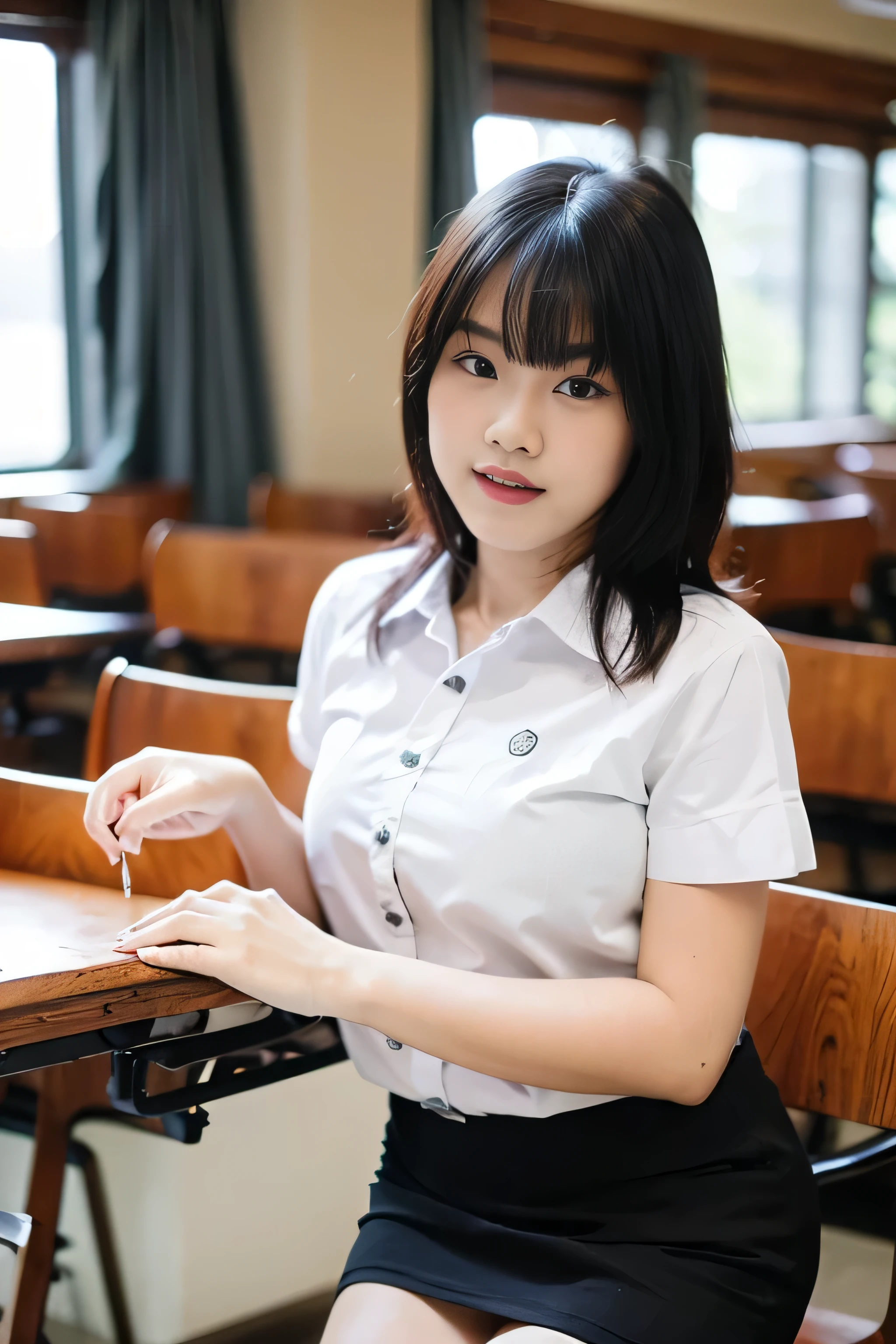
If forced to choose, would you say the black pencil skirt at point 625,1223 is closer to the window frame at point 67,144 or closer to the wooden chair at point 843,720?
the wooden chair at point 843,720

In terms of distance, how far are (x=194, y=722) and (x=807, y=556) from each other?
2.10m

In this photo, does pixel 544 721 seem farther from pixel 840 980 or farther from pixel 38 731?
pixel 38 731

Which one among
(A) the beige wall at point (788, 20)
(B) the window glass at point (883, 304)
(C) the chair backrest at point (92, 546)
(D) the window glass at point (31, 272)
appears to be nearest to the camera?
(C) the chair backrest at point (92, 546)

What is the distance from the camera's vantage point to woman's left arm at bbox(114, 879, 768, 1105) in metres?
1.00

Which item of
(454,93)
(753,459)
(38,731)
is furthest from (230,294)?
(753,459)

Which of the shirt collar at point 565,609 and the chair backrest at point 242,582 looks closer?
the shirt collar at point 565,609

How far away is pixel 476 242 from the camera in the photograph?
1.09 meters

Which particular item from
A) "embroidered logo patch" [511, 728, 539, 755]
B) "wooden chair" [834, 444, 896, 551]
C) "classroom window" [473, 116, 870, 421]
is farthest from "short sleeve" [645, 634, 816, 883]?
"classroom window" [473, 116, 870, 421]

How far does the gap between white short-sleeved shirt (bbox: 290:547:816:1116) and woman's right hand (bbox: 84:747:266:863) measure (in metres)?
0.09

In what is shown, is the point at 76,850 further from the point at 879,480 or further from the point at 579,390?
the point at 879,480

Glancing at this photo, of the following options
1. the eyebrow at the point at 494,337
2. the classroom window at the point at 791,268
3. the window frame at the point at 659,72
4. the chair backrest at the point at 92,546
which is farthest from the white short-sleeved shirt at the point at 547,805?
the classroom window at the point at 791,268

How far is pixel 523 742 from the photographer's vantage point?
1121 millimetres

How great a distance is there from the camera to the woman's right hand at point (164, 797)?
1148 mm

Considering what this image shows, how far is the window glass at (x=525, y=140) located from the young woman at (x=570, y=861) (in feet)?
14.2
